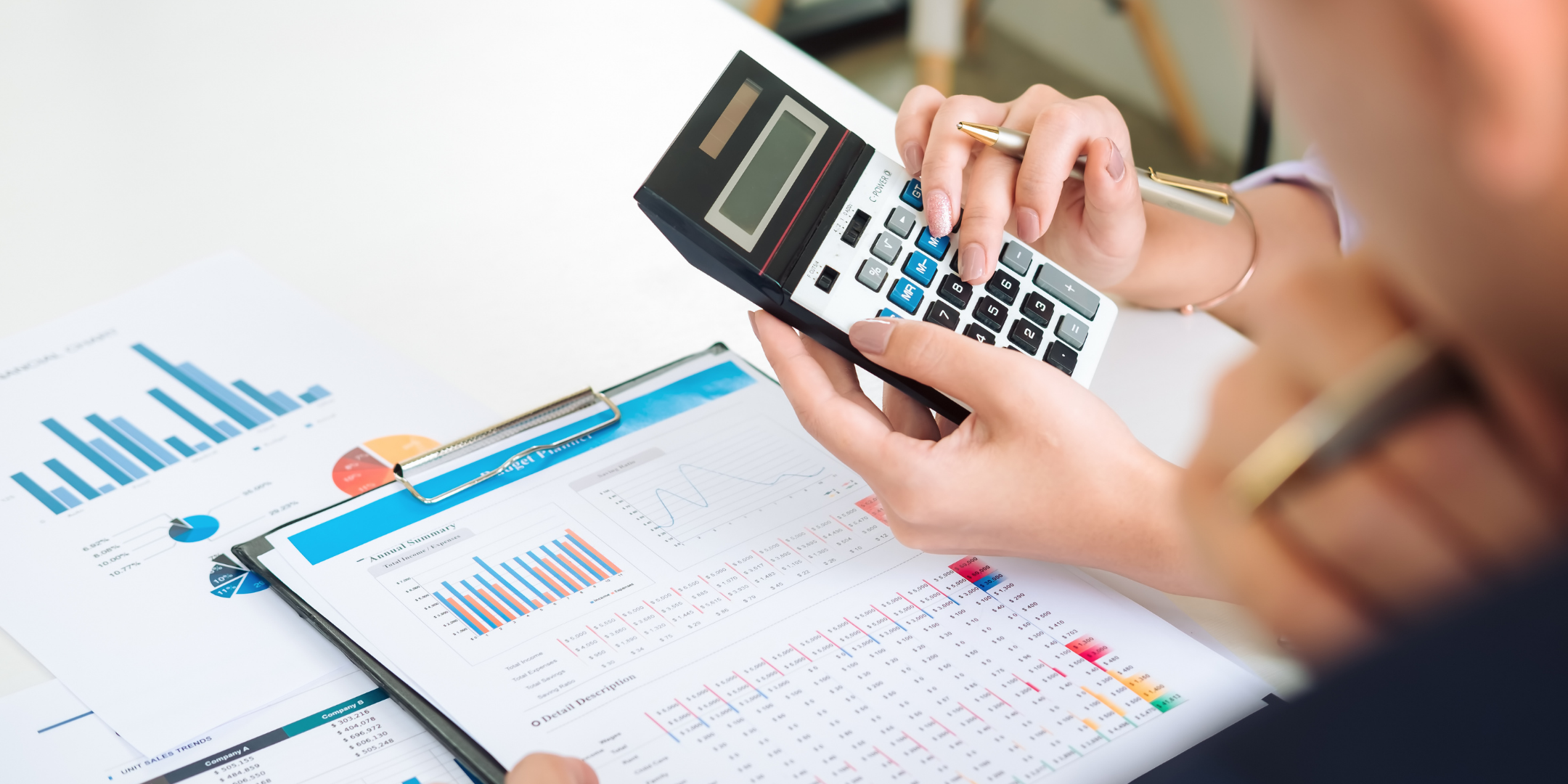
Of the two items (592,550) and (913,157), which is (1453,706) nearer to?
(592,550)

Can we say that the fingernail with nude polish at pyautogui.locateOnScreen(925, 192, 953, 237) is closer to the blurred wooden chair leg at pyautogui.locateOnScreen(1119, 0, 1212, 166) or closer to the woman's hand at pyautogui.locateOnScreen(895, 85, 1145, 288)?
the woman's hand at pyautogui.locateOnScreen(895, 85, 1145, 288)

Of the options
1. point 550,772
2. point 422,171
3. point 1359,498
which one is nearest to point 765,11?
point 422,171

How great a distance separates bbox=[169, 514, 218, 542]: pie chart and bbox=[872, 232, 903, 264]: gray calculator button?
1.13ft

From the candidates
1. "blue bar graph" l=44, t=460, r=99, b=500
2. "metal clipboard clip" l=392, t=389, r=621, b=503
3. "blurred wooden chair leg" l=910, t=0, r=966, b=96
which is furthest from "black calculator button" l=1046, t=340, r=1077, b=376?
"blurred wooden chair leg" l=910, t=0, r=966, b=96

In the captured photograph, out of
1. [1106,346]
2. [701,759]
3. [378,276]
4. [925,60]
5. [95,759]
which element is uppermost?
[925,60]

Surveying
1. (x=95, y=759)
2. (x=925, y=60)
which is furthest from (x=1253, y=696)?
(x=925, y=60)

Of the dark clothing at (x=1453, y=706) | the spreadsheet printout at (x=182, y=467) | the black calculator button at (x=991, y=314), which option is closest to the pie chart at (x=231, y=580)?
the spreadsheet printout at (x=182, y=467)

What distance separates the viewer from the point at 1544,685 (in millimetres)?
160

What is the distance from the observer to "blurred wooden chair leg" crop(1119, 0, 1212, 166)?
2.02 metres

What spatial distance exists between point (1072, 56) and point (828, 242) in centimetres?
198

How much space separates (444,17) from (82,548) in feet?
1.96

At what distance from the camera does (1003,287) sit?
576mm

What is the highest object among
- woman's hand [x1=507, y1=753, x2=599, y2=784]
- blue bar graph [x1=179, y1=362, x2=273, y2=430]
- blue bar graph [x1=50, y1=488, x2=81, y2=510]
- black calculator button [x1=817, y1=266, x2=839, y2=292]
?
black calculator button [x1=817, y1=266, x2=839, y2=292]

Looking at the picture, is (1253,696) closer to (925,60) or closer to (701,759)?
(701,759)
